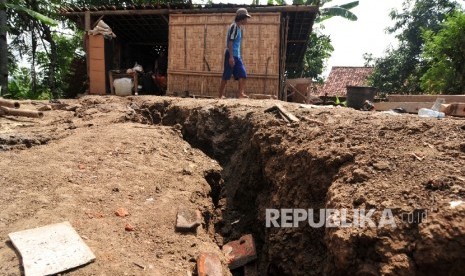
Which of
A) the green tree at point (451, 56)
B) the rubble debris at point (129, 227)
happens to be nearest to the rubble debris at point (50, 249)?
the rubble debris at point (129, 227)

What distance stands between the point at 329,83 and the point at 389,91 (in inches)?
213

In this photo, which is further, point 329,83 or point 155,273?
point 329,83

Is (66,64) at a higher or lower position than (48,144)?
higher

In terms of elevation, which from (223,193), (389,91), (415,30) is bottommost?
(223,193)

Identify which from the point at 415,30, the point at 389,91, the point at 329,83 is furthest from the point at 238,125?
the point at 329,83

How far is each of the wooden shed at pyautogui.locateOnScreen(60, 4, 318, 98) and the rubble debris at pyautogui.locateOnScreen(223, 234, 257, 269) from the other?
495 centimetres

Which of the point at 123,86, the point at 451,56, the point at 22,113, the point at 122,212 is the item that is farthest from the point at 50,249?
the point at 451,56

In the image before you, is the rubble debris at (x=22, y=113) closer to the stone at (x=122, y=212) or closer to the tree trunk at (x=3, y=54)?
the stone at (x=122, y=212)

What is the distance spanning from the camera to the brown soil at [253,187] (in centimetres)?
190

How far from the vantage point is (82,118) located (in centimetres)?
549

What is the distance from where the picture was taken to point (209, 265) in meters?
2.29

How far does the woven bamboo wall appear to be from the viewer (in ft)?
24.8

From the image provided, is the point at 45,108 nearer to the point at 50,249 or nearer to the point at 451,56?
the point at 50,249

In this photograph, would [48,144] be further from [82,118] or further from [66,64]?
[66,64]
